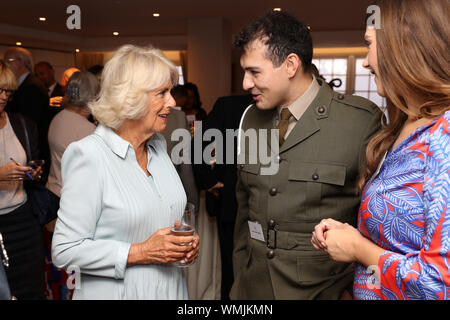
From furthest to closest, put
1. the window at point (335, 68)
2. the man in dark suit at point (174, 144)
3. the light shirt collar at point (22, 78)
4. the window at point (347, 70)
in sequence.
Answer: the window at point (335, 68) < the window at point (347, 70) < the light shirt collar at point (22, 78) < the man in dark suit at point (174, 144)

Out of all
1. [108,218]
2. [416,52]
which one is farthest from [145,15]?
[416,52]

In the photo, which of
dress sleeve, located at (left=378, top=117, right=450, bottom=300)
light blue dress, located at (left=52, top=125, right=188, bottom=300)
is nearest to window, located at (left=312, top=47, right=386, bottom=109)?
light blue dress, located at (left=52, top=125, right=188, bottom=300)

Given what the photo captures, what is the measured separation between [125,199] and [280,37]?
2.84 ft

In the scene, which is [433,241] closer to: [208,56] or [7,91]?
[7,91]

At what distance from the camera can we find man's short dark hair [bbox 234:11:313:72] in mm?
1605

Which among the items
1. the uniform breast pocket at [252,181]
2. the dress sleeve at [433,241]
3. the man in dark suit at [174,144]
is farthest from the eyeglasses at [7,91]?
the dress sleeve at [433,241]

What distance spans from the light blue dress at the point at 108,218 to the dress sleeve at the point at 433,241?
0.81 m

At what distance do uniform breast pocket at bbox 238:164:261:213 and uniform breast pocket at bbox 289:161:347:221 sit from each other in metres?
0.16

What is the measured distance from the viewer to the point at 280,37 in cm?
161

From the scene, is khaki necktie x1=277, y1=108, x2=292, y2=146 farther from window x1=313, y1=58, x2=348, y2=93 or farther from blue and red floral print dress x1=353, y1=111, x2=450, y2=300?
window x1=313, y1=58, x2=348, y2=93

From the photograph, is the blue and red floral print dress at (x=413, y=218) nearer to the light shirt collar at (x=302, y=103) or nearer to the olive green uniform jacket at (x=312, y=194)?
the olive green uniform jacket at (x=312, y=194)

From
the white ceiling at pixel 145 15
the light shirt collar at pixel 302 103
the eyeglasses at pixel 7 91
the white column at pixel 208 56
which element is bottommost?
the light shirt collar at pixel 302 103

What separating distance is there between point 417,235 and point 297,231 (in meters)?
0.67

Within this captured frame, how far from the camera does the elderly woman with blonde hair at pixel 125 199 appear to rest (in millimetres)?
1299
